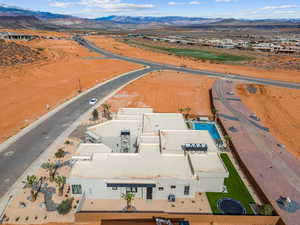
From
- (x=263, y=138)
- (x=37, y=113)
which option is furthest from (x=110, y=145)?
(x=263, y=138)

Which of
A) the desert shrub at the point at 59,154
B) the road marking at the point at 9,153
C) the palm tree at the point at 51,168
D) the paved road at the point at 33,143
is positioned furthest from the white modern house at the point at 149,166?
the road marking at the point at 9,153

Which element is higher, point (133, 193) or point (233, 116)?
point (233, 116)

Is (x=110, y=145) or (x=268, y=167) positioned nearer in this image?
(x=268, y=167)

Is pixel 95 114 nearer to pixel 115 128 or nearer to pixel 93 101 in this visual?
pixel 93 101

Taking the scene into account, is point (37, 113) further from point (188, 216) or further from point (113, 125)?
point (188, 216)

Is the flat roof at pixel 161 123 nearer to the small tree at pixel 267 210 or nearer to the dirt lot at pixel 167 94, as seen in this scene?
the dirt lot at pixel 167 94

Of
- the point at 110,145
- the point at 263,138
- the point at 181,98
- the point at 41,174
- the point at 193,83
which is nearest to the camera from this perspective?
the point at 41,174
